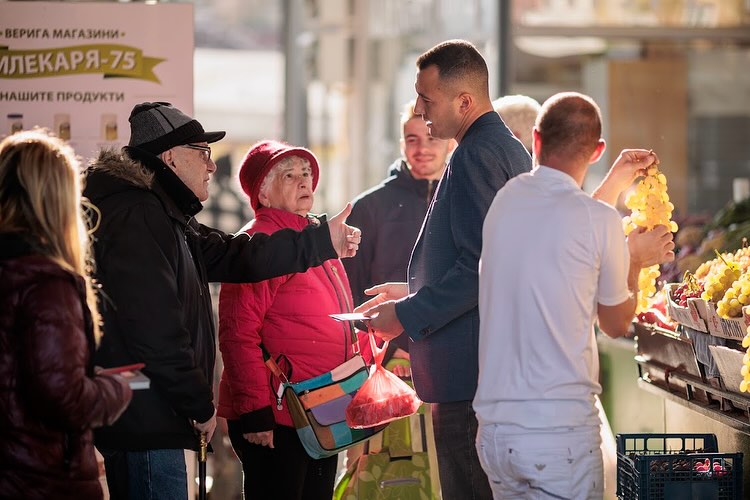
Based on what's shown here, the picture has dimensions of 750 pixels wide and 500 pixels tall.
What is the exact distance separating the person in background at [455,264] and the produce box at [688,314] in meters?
0.91

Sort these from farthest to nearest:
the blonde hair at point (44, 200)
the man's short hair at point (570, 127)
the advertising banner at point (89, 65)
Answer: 1. the advertising banner at point (89, 65)
2. the man's short hair at point (570, 127)
3. the blonde hair at point (44, 200)

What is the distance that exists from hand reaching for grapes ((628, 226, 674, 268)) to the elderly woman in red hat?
135cm

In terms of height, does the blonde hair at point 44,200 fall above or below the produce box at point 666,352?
above

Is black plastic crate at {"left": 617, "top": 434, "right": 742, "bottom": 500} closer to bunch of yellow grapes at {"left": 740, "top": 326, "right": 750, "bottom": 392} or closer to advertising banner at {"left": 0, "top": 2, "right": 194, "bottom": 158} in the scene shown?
bunch of yellow grapes at {"left": 740, "top": 326, "right": 750, "bottom": 392}

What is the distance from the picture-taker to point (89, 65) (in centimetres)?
514

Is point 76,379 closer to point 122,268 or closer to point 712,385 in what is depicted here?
point 122,268

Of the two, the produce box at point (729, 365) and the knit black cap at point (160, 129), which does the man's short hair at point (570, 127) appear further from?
the knit black cap at point (160, 129)

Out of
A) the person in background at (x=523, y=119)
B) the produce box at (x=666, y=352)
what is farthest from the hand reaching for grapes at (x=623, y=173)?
the person in background at (x=523, y=119)

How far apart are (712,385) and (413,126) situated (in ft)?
6.06

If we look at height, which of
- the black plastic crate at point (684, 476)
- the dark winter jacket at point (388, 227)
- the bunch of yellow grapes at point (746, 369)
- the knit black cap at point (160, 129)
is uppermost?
the knit black cap at point (160, 129)

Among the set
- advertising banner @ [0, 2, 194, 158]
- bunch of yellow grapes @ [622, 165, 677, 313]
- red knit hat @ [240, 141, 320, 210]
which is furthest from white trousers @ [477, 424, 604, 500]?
advertising banner @ [0, 2, 194, 158]

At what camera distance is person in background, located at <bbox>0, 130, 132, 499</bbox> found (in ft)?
9.62

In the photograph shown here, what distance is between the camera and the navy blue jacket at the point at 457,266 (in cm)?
370

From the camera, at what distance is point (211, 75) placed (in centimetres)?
1178
